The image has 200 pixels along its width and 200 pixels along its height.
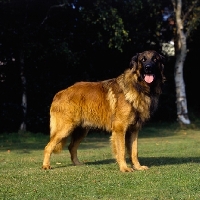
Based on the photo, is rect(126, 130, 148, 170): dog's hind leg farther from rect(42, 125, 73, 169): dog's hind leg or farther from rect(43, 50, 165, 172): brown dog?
rect(42, 125, 73, 169): dog's hind leg

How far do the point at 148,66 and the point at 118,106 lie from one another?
1.01 meters

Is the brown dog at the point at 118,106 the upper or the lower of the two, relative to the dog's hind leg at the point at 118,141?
upper

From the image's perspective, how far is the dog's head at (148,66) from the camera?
9.23 meters

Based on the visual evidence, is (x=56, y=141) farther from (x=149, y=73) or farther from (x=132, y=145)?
(x=149, y=73)

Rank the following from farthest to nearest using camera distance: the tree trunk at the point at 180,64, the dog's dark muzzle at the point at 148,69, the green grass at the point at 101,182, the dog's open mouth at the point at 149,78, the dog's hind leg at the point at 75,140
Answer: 1. the tree trunk at the point at 180,64
2. the dog's hind leg at the point at 75,140
3. the dog's open mouth at the point at 149,78
4. the dog's dark muzzle at the point at 148,69
5. the green grass at the point at 101,182

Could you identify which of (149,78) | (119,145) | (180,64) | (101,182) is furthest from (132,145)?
(180,64)

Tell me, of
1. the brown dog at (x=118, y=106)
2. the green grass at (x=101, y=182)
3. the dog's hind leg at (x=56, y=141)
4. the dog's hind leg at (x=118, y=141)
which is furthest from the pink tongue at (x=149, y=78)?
the dog's hind leg at (x=56, y=141)

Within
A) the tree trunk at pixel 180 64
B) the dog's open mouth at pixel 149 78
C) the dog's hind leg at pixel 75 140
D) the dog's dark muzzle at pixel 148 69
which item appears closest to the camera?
the dog's dark muzzle at pixel 148 69

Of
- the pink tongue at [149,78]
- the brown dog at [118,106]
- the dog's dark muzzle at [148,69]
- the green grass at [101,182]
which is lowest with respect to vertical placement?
the green grass at [101,182]

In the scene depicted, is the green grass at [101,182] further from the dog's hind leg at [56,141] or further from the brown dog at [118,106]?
the brown dog at [118,106]

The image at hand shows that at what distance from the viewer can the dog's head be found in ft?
30.3

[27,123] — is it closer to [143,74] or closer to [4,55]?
[4,55]

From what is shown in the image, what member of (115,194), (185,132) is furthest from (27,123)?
(115,194)

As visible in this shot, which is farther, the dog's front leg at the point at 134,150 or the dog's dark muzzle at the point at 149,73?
the dog's front leg at the point at 134,150
